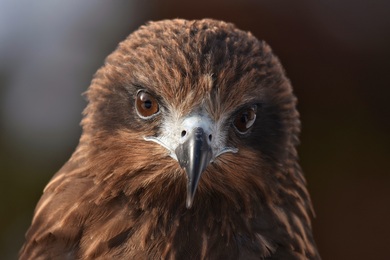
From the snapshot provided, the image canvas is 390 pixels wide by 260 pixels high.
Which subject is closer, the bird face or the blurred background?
the bird face

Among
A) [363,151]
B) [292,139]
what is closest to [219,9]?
[363,151]

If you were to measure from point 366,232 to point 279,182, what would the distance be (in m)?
3.60

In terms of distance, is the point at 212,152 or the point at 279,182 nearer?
the point at 212,152

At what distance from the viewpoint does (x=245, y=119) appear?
11.1ft

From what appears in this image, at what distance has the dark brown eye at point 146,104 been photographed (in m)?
3.31

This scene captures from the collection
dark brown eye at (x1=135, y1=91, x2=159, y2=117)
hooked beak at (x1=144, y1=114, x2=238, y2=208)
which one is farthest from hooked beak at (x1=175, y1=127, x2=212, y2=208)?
dark brown eye at (x1=135, y1=91, x2=159, y2=117)

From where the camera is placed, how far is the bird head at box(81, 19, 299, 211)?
3.25 metres

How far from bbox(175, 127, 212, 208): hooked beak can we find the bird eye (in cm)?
27

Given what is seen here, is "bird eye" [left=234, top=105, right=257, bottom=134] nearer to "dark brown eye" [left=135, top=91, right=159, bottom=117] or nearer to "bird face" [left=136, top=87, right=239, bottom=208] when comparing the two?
"bird face" [left=136, top=87, right=239, bottom=208]

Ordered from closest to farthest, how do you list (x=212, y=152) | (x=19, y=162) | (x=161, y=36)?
1. (x=212, y=152)
2. (x=161, y=36)
3. (x=19, y=162)

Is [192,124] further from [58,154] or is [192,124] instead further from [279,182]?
[58,154]

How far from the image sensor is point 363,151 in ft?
22.2

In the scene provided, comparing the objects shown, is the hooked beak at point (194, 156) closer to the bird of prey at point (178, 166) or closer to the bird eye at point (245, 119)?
the bird of prey at point (178, 166)

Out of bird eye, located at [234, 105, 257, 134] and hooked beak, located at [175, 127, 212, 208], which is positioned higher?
bird eye, located at [234, 105, 257, 134]
